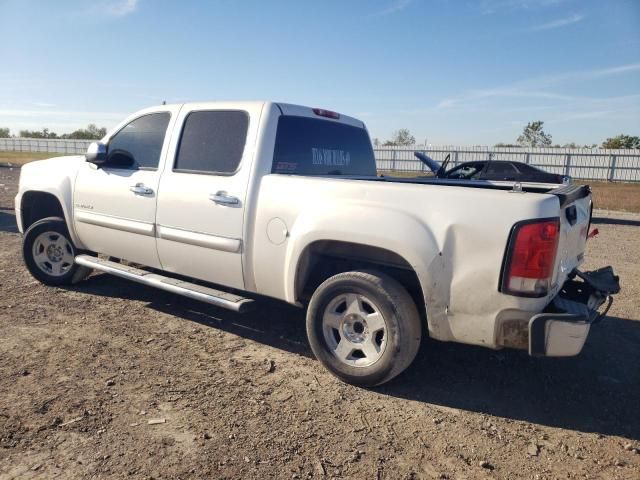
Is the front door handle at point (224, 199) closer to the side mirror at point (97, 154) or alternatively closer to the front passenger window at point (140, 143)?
the front passenger window at point (140, 143)

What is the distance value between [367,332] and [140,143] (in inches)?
117

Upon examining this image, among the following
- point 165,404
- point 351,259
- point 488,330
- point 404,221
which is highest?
point 404,221

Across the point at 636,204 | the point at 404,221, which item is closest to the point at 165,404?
the point at 404,221

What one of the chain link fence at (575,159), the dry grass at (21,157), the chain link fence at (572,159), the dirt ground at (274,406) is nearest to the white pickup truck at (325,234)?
the dirt ground at (274,406)

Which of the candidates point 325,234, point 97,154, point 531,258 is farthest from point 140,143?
point 531,258

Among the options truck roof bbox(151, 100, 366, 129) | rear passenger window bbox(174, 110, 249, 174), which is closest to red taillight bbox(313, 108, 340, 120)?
truck roof bbox(151, 100, 366, 129)

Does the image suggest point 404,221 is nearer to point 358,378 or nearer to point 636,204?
point 358,378

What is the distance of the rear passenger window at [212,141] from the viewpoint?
160 inches

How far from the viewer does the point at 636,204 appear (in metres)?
17.2

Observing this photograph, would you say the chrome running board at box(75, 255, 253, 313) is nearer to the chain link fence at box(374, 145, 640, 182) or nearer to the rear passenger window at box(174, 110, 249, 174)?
the rear passenger window at box(174, 110, 249, 174)

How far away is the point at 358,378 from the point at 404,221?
1.16 metres

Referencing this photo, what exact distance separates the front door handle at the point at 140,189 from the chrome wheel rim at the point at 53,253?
1457 millimetres

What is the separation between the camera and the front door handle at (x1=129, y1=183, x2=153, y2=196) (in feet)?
14.6

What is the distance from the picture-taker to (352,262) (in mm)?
3838
